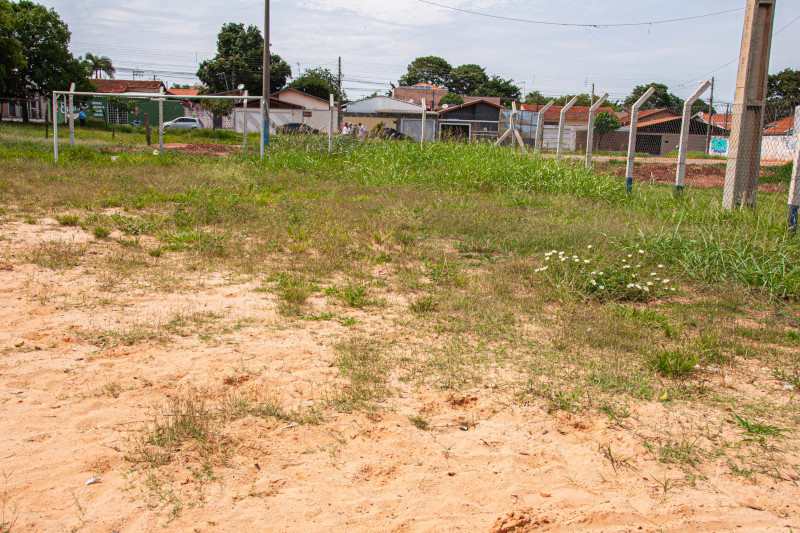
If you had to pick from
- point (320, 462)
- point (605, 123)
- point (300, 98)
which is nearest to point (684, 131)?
point (320, 462)

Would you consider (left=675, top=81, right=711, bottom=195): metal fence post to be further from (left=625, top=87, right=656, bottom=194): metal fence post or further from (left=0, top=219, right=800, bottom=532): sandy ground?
(left=0, top=219, right=800, bottom=532): sandy ground

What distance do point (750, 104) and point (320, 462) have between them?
8.09 metres

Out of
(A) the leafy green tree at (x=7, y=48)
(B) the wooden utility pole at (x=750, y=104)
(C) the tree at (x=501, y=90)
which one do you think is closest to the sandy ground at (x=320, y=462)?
(B) the wooden utility pole at (x=750, y=104)

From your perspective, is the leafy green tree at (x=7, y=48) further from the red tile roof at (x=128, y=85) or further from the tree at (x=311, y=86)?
the tree at (x=311, y=86)

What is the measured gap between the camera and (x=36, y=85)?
29531 millimetres

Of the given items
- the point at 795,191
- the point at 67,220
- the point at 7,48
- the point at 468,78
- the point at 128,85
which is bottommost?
the point at 67,220

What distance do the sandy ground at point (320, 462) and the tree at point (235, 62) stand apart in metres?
53.4

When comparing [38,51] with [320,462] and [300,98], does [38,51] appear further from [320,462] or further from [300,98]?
[320,462]

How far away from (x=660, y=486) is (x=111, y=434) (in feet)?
8.79

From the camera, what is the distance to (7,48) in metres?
24.9

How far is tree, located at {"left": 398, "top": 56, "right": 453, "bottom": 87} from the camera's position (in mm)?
82500

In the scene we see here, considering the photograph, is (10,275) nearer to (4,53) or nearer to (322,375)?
(322,375)

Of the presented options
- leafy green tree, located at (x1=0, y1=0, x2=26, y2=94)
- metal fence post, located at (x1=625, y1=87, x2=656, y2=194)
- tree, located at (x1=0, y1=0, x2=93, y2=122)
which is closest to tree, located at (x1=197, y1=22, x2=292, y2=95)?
tree, located at (x1=0, y1=0, x2=93, y2=122)

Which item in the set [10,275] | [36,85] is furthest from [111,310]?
[36,85]
